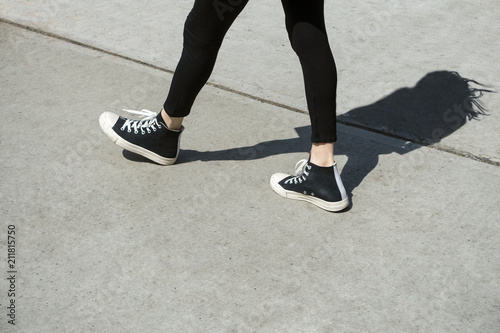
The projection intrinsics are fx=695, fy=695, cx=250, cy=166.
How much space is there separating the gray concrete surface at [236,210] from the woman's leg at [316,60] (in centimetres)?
36

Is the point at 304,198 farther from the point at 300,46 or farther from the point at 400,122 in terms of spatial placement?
the point at 400,122

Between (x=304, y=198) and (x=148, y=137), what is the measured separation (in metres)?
0.74

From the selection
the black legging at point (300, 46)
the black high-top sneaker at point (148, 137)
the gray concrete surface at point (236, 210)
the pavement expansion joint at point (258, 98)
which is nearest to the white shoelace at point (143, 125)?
the black high-top sneaker at point (148, 137)

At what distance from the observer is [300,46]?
2.73 meters

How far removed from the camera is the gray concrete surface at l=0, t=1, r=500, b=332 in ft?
7.64

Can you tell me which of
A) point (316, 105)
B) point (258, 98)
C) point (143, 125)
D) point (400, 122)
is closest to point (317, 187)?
point (316, 105)

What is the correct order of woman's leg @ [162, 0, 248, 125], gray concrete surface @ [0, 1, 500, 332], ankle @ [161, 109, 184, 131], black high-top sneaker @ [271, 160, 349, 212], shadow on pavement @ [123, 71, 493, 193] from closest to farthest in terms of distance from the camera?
gray concrete surface @ [0, 1, 500, 332]
woman's leg @ [162, 0, 248, 125]
black high-top sneaker @ [271, 160, 349, 212]
ankle @ [161, 109, 184, 131]
shadow on pavement @ [123, 71, 493, 193]

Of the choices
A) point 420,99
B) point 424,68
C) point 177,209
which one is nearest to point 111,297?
point 177,209

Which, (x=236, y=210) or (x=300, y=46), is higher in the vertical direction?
(x=300, y=46)

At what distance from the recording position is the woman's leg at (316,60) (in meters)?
2.70

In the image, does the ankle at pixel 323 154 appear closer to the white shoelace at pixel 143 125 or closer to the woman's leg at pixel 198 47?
the woman's leg at pixel 198 47

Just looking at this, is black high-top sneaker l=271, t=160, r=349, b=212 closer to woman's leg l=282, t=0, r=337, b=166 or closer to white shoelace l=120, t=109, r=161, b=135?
woman's leg l=282, t=0, r=337, b=166

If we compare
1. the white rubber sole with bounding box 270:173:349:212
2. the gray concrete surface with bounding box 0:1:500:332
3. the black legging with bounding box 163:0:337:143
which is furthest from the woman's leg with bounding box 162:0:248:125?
the white rubber sole with bounding box 270:173:349:212

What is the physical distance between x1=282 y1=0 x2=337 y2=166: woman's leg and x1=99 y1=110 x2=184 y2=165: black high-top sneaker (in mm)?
658
